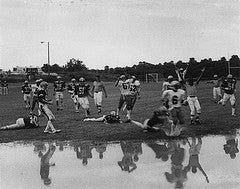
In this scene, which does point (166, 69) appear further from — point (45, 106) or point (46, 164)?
point (46, 164)

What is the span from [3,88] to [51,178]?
132 ft

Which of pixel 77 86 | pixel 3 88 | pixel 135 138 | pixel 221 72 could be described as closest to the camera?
pixel 135 138

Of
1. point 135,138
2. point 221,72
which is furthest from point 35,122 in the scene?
point 221,72

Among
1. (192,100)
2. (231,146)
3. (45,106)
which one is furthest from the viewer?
(192,100)

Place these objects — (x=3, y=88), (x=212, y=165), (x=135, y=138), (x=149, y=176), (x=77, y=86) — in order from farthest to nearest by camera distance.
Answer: (x=3, y=88) < (x=77, y=86) < (x=135, y=138) < (x=212, y=165) < (x=149, y=176)

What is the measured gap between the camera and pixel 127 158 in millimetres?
9352

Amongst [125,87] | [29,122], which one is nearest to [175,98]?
[125,87]

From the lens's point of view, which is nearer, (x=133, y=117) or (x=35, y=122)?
(x=35, y=122)

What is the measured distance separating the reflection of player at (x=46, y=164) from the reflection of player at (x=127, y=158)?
176 cm

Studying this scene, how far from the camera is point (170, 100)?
1186 cm

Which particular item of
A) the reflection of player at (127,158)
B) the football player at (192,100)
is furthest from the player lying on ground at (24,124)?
the football player at (192,100)

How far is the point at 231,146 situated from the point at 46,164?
5.27 m

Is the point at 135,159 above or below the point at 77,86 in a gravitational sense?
below

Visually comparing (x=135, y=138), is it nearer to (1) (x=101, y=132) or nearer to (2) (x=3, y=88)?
(1) (x=101, y=132)
